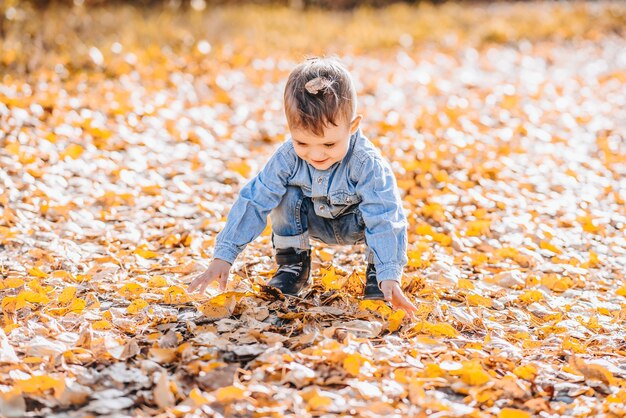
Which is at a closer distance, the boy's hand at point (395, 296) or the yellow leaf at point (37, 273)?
the boy's hand at point (395, 296)

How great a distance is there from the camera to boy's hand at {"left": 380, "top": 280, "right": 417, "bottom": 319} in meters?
2.74

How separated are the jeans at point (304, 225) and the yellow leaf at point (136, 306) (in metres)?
0.57

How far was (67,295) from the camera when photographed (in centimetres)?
296

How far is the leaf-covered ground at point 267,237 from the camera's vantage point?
2.37 metres

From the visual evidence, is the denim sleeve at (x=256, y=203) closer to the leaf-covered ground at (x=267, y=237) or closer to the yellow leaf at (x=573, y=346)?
the leaf-covered ground at (x=267, y=237)

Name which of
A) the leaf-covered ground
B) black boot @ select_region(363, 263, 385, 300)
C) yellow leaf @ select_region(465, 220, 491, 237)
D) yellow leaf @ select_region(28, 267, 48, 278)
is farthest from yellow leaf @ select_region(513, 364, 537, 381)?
yellow leaf @ select_region(28, 267, 48, 278)

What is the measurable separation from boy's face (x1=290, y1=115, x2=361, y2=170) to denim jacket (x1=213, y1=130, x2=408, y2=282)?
4.4 inches

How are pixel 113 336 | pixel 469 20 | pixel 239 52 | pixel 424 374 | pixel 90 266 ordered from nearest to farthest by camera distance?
pixel 424 374
pixel 113 336
pixel 90 266
pixel 239 52
pixel 469 20

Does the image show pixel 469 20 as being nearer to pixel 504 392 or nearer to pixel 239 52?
pixel 239 52

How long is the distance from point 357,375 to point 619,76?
7.12 m

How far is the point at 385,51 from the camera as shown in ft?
29.8

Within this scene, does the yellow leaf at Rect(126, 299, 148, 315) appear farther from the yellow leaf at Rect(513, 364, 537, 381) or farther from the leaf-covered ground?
the yellow leaf at Rect(513, 364, 537, 381)

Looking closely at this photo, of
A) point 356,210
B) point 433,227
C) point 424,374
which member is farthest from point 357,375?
point 433,227

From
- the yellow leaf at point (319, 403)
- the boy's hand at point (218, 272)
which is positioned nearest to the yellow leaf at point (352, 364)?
the yellow leaf at point (319, 403)
